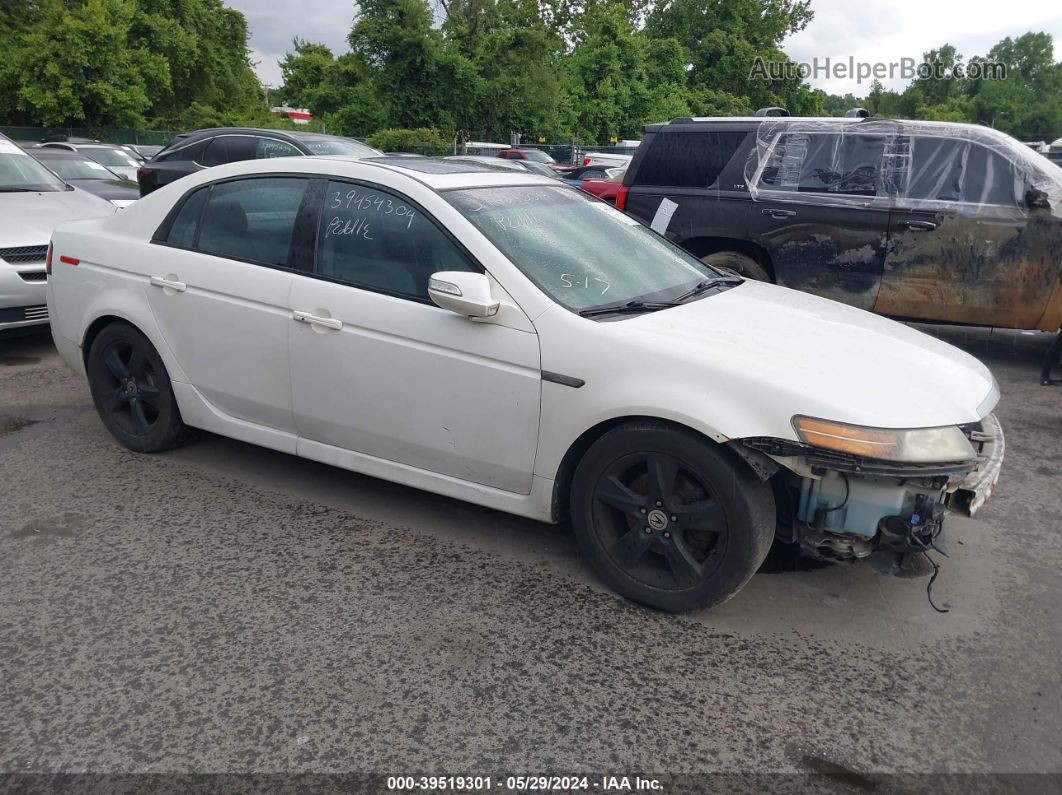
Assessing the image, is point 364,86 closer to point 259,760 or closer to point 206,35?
point 206,35

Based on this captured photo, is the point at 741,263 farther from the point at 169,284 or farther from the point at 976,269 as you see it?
the point at 169,284

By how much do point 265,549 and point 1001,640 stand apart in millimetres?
2974

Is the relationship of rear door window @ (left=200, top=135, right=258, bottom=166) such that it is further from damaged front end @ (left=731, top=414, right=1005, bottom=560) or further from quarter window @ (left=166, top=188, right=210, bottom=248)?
damaged front end @ (left=731, top=414, right=1005, bottom=560)

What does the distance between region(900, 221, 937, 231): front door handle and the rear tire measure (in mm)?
5595

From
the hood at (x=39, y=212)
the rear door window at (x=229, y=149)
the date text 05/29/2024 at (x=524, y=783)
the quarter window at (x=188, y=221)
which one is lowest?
the date text 05/29/2024 at (x=524, y=783)

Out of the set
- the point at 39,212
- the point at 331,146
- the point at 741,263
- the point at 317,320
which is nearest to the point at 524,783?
the point at 317,320

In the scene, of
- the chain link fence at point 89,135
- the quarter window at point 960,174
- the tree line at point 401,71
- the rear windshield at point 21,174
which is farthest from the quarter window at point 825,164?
the chain link fence at point 89,135

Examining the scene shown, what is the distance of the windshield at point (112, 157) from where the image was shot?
67.0ft

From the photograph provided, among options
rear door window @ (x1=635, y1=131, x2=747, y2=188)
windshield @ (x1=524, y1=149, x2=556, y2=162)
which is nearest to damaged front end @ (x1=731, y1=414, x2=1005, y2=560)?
rear door window @ (x1=635, y1=131, x2=747, y2=188)

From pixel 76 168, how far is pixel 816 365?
45.0 feet

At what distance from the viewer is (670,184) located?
7.73 meters

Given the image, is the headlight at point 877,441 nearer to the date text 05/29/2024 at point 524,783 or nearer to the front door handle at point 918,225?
the date text 05/29/2024 at point 524,783

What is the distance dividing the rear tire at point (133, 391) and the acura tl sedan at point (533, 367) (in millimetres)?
17

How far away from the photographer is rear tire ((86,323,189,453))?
4590mm
